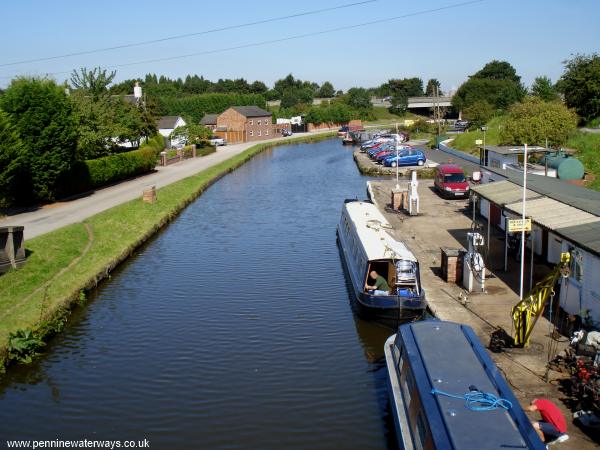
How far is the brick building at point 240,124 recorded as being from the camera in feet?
301

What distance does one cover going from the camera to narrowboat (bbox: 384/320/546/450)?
334 inches

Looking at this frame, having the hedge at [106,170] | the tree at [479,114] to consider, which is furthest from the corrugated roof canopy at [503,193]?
the tree at [479,114]

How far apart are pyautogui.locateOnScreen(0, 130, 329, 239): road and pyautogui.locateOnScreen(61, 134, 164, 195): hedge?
594 mm

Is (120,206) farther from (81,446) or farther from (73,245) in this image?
(81,446)

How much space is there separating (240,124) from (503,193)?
72.4 meters

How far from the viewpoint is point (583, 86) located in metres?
49.3

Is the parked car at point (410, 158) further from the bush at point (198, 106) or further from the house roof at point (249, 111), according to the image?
the bush at point (198, 106)

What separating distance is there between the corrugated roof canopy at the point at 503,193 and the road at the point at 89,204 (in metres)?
16.9

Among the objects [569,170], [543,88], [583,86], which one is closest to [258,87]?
[543,88]

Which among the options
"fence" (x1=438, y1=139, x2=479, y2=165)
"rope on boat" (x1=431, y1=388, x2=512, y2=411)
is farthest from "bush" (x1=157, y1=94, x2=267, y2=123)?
"rope on boat" (x1=431, y1=388, x2=512, y2=411)

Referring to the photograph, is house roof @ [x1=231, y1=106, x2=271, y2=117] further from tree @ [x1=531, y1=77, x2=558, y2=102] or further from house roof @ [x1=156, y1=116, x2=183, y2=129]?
tree @ [x1=531, y1=77, x2=558, y2=102]

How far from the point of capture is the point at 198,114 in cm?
10931

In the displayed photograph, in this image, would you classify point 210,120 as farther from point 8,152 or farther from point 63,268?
point 63,268

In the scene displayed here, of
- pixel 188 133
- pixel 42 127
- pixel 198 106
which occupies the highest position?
pixel 198 106
